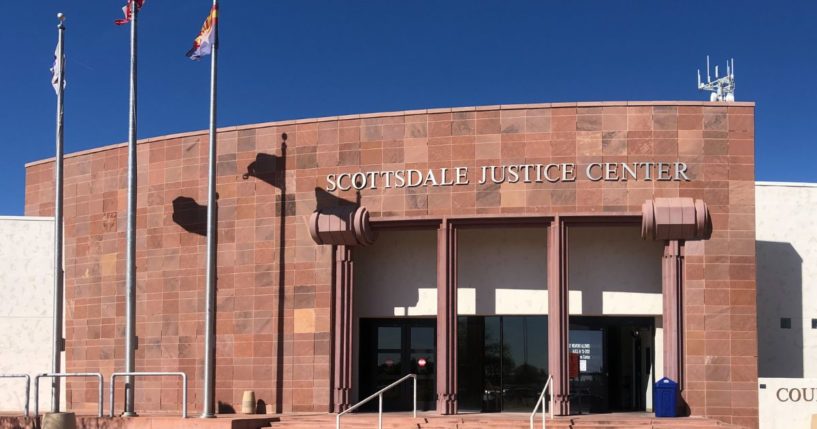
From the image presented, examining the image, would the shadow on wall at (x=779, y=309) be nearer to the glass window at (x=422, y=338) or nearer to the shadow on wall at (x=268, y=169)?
the glass window at (x=422, y=338)

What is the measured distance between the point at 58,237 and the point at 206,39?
5448mm

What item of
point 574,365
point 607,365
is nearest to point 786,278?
point 607,365

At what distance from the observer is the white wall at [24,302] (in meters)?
27.9

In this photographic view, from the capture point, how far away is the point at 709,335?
22406 mm

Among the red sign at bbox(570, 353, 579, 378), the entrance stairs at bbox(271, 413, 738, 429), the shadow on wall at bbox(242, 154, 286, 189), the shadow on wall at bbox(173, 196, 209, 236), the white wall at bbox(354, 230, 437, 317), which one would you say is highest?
the shadow on wall at bbox(242, 154, 286, 189)

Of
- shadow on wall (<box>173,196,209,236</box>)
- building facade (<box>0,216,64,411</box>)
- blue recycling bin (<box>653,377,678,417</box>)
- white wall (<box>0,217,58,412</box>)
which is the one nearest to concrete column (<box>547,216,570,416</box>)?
blue recycling bin (<box>653,377,678,417</box>)

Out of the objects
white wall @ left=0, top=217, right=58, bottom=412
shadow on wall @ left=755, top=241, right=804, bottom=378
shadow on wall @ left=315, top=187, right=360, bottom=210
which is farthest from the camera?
white wall @ left=0, top=217, right=58, bottom=412

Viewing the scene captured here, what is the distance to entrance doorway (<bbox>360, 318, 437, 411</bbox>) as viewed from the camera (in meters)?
25.0

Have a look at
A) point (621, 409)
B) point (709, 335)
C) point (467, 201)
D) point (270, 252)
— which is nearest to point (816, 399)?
point (709, 335)

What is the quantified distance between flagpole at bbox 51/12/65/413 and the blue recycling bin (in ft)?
41.9

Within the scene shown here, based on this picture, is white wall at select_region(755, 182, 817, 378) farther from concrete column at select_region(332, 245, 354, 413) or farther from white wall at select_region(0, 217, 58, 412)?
white wall at select_region(0, 217, 58, 412)

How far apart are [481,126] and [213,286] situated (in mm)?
7069

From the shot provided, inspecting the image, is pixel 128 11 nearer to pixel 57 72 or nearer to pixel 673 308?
pixel 57 72

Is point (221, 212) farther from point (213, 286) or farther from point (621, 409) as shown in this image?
point (621, 409)
